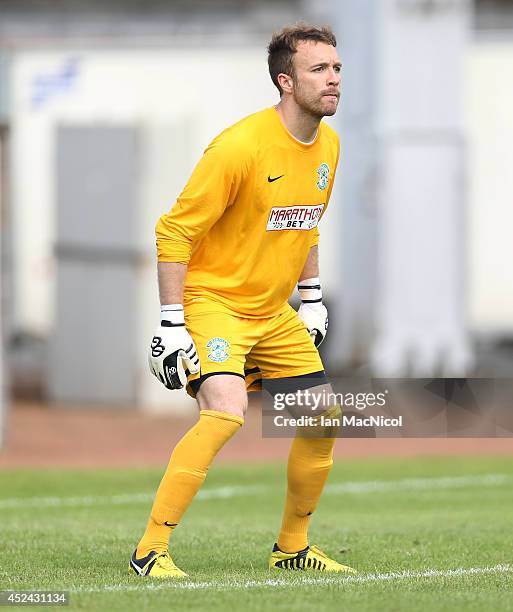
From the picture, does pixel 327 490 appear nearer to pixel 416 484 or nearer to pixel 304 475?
pixel 416 484

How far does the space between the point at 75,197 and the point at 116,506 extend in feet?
25.8

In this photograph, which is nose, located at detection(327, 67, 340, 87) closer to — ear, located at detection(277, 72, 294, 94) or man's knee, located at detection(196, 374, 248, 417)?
ear, located at detection(277, 72, 294, 94)

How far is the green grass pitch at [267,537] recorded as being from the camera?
6.23 meters

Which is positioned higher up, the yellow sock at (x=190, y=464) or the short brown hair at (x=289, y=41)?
the short brown hair at (x=289, y=41)

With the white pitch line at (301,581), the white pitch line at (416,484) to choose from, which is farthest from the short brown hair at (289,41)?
the white pitch line at (416,484)

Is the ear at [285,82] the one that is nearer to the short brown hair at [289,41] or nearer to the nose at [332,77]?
the short brown hair at [289,41]

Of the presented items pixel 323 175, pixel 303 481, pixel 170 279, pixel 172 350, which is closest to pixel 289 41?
pixel 323 175

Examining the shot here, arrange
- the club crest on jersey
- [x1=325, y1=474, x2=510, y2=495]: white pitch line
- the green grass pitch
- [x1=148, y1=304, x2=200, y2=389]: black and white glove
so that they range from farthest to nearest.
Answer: [x1=325, y1=474, x2=510, y2=495]: white pitch line
the club crest on jersey
[x1=148, y1=304, x2=200, y2=389]: black and white glove
the green grass pitch

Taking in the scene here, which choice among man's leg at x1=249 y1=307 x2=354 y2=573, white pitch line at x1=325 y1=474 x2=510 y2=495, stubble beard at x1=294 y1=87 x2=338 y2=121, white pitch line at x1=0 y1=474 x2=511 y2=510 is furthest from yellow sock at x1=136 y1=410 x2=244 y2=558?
white pitch line at x1=325 y1=474 x2=510 y2=495

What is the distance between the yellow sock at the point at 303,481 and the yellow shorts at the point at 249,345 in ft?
0.92

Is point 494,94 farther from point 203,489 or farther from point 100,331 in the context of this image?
point 203,489

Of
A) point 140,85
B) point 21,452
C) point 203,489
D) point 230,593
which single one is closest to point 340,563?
point 230,593

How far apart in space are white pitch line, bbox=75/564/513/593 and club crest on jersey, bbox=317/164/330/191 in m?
1.65

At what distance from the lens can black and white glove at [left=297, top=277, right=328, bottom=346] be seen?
7473mm
